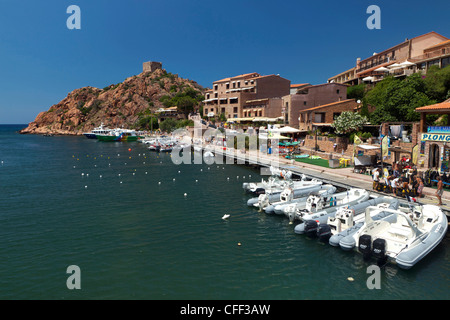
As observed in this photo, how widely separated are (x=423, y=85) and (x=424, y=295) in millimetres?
33892

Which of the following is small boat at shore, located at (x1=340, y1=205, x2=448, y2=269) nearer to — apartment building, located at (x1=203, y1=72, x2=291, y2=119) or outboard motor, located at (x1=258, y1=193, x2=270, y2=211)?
outboard motor, located at (x1=258, y1=193, x2=270, y2=211)

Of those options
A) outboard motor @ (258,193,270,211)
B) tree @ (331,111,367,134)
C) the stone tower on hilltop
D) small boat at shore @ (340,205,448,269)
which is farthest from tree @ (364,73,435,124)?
the stone tower on hilltop

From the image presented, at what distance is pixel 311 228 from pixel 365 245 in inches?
136

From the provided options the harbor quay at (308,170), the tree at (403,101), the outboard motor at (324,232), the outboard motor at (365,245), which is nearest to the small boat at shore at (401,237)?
the outboard motor at (365,245)

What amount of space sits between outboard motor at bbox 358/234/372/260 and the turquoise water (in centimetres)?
49

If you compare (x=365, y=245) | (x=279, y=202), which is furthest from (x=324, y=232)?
(x=279, y=202)

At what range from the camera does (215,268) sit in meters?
14.2

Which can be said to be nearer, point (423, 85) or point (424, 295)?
point (424, 295)

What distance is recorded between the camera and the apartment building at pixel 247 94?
254ft

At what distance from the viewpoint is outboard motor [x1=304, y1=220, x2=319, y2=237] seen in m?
17.3

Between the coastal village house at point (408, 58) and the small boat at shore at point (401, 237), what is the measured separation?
3876cm

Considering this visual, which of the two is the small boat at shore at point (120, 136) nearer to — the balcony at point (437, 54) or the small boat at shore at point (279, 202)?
the balcony at point (437, 54)

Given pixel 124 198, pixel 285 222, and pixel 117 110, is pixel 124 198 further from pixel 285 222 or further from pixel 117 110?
pixel 117 110
